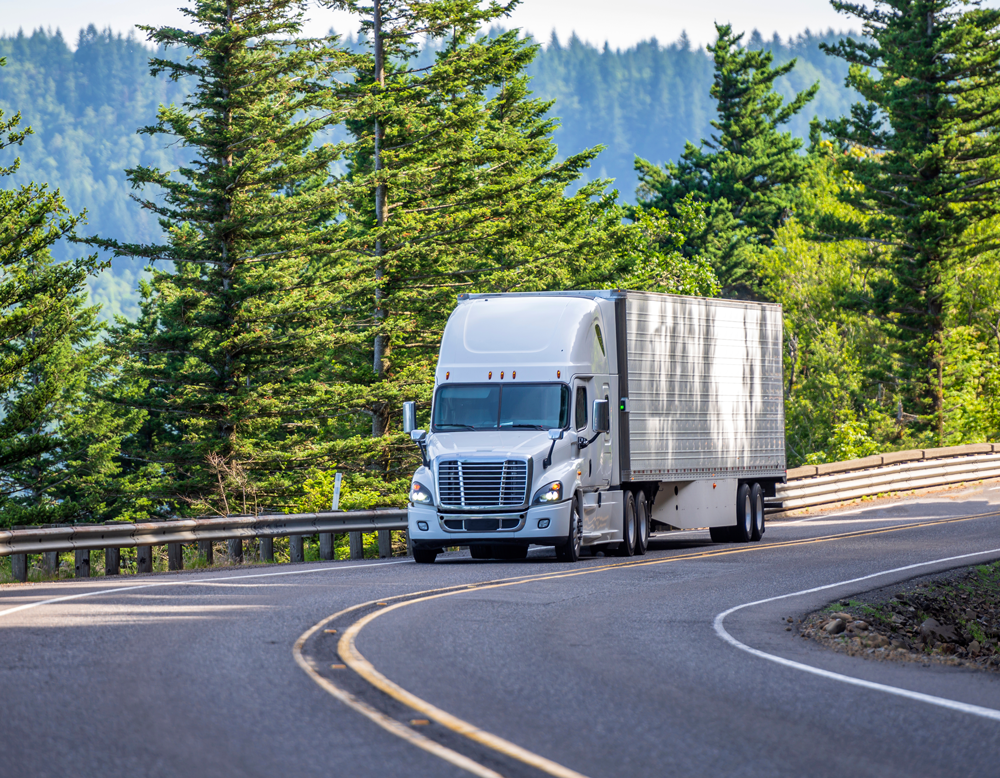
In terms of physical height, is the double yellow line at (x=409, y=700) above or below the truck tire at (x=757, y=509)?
above

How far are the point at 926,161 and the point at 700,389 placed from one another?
27.7m

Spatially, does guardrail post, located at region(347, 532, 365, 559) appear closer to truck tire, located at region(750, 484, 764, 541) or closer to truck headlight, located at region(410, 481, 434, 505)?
truck headlight, located at region(410, 481, 434, 505)

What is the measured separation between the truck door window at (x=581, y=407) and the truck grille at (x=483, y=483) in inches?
53.1

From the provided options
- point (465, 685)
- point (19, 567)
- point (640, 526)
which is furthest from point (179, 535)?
point (465, 685)

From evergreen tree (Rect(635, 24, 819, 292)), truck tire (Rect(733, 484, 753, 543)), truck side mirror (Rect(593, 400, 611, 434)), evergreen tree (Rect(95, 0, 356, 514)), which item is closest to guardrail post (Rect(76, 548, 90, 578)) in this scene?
truck side mirror (Rect(593, 400, 611, 434))

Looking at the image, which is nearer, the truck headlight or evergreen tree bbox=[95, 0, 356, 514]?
the truck headlight

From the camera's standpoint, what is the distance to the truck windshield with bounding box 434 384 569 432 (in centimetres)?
1920

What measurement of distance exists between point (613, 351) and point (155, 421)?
142 ft

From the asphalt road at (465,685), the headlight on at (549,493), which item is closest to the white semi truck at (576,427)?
the headlight on at (549,493)

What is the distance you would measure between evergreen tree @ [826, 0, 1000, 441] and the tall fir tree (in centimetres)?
1230

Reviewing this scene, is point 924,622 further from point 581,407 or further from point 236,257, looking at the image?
point 236,257

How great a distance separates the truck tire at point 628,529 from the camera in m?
20.6

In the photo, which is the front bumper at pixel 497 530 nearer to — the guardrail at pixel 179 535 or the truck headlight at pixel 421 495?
the truck headlight at pixel 421 495

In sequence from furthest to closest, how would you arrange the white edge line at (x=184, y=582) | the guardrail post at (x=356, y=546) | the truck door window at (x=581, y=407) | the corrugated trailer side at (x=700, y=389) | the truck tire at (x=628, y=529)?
the guardrail post at (x=356, y=546) < the corrugated trailer side at (x=700, y=389) < the truck tire at (x=628, y=529) < the truck door window at (x=581, y=407) < the white edge line at (x=184, y=582)
